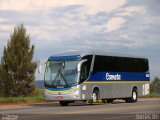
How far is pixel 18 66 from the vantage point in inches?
1858

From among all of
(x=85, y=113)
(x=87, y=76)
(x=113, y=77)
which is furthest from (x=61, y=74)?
(x=85, y=113)

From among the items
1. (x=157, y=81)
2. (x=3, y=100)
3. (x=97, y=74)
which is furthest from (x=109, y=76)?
(x=157, y=81)

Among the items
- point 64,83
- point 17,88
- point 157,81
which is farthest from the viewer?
point 157,81

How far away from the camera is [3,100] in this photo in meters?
38.5

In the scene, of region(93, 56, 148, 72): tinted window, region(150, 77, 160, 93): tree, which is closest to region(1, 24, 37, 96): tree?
region(93, 56, 148, 72): tinted window

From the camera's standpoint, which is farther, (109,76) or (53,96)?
(109,76)

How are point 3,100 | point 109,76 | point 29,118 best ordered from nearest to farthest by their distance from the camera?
1. point 29,118
2. point 109,76
3. point 3,100

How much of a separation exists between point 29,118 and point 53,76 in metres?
12.8

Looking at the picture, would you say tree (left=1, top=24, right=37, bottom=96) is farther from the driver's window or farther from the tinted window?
the driver's window

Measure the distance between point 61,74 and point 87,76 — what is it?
5.67ft

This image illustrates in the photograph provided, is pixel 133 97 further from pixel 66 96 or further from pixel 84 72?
pixel 66 96

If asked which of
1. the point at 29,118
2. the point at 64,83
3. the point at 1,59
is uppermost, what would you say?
the point at 1,59

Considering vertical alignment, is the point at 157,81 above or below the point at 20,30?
below

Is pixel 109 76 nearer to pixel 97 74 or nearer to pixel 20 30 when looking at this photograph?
pixel 97 74
